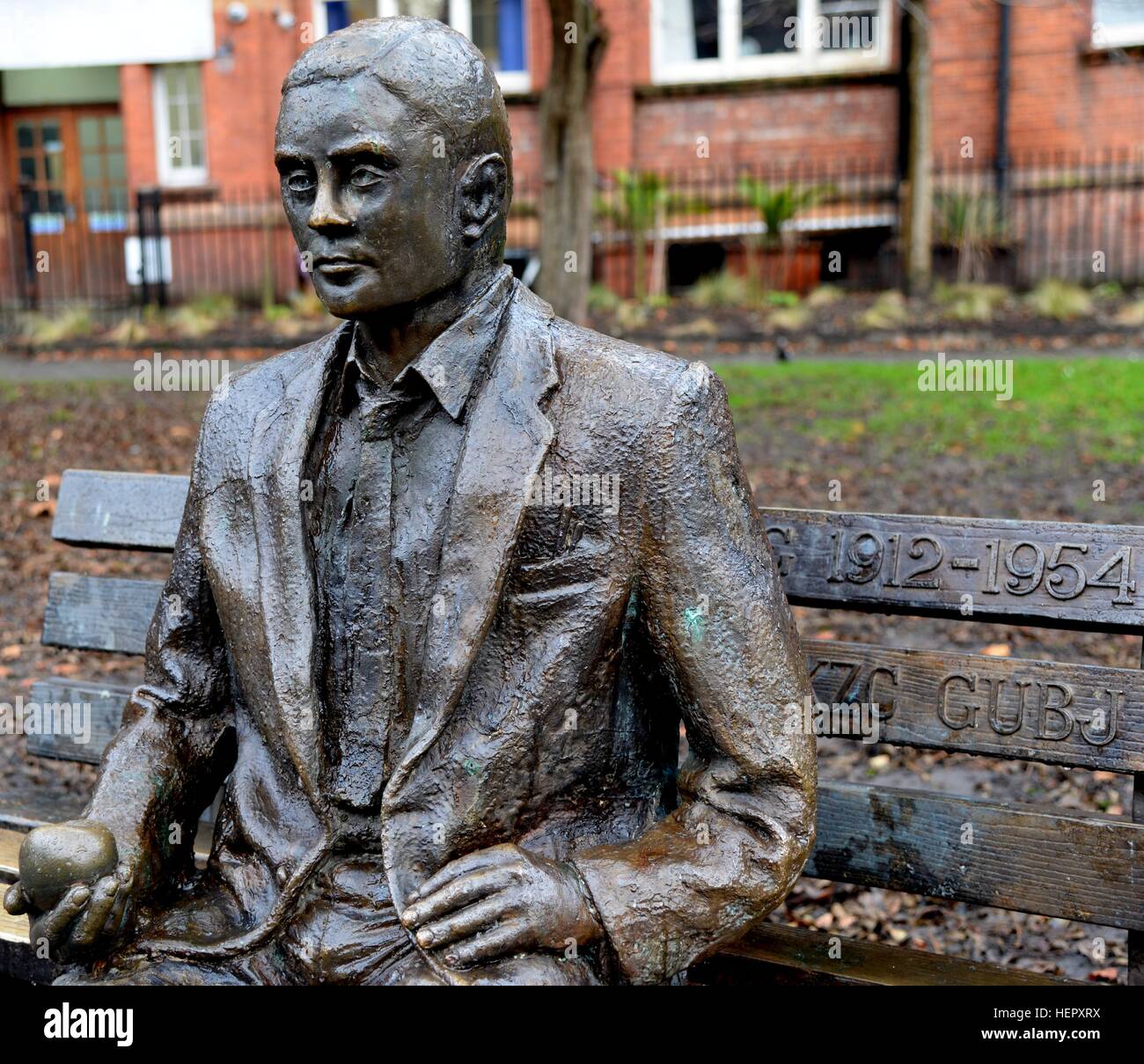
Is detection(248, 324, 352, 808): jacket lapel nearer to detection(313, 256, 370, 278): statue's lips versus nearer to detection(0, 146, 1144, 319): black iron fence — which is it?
detection(313, 256, 370, 278): statue's lips

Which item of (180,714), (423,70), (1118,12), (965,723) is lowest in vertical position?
(965,723)

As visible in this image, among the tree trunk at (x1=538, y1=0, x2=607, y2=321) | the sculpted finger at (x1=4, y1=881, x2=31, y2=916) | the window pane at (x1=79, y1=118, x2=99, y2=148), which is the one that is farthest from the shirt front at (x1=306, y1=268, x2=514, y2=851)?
the window pane at (x1=79, y1=118, x2=99, y2=148)

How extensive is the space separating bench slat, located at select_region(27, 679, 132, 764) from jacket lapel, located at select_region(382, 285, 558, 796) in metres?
1.85

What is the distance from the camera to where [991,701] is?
126 inches

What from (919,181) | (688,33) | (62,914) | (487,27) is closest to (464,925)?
(62,914)

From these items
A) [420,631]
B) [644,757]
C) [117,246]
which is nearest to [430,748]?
[420,631]

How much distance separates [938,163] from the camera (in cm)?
1656

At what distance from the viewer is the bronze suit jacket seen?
8.09ft

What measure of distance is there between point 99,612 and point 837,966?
2.25m

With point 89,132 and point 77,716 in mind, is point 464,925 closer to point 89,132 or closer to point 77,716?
point 77,716

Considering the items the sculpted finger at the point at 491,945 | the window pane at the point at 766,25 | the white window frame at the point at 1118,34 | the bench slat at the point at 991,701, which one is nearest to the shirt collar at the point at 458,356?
the sculpted finger at the point at 491,945

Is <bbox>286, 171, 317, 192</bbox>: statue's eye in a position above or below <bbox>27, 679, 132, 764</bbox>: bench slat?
above

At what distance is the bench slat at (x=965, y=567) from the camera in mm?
3084
